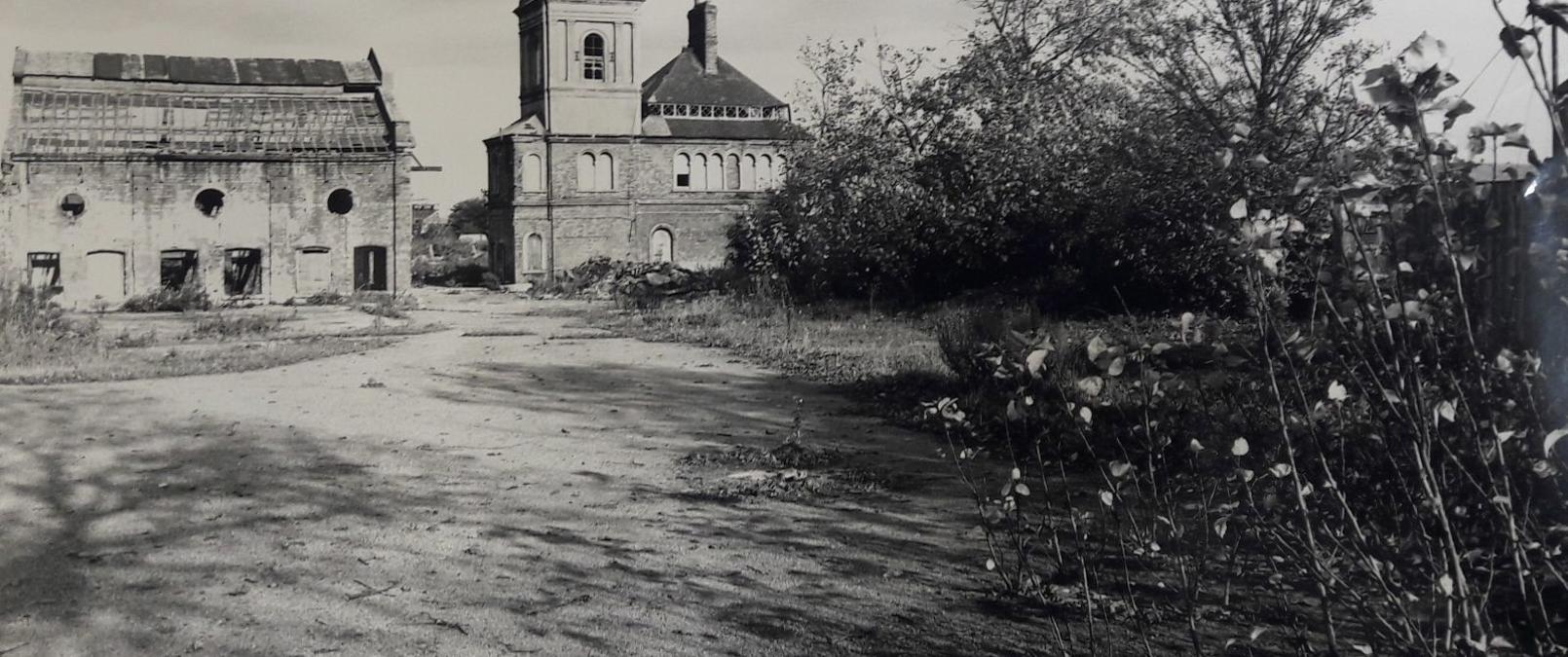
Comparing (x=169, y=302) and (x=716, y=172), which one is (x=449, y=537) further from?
(x=716, y=172)

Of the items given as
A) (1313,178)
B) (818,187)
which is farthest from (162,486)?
(818,187)

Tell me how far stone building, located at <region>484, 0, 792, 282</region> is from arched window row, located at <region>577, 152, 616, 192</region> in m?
0.04

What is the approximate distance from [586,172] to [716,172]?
17.4 feet

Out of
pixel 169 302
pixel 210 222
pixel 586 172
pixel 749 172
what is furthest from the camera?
pixel 749 172

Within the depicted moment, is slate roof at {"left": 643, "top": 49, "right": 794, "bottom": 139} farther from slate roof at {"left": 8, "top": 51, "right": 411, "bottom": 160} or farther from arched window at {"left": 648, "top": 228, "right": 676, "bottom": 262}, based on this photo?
slate roof at {"left": 8, "top": 51, "right": 411, "bottom": 160}

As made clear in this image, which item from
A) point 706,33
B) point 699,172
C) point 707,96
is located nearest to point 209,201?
point 699,172

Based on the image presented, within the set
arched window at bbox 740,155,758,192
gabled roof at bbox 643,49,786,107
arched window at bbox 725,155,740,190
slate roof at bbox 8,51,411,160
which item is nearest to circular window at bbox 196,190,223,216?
slate roof at bbox 8,51,411,160

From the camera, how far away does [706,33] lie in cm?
4950

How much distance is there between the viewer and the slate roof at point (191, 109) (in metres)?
28.2

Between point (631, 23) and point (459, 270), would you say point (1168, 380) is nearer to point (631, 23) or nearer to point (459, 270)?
point (631, 23)

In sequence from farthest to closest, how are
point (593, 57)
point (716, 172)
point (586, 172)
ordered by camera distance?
point (716, 172) < point (586, 172) < point (593, 57)

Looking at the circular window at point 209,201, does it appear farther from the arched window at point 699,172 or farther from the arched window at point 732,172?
the arched window at point 732,172

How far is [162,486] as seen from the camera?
7.49m

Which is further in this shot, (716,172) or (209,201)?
(716,172)
